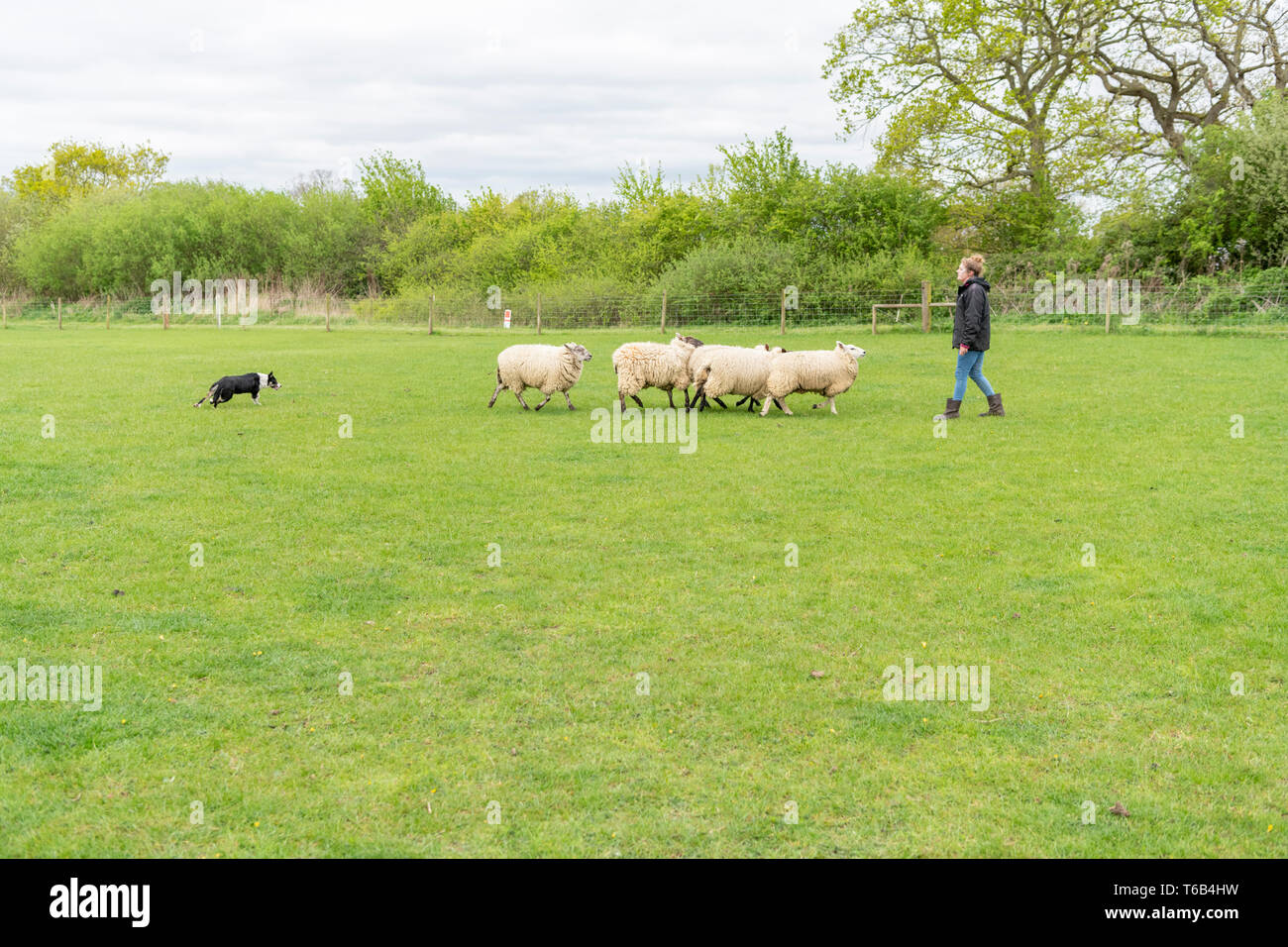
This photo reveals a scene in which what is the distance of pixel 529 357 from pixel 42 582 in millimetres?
9581

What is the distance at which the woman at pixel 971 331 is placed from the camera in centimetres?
1484

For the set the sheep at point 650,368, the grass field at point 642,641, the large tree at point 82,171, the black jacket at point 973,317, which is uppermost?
the large tree at point 82,171

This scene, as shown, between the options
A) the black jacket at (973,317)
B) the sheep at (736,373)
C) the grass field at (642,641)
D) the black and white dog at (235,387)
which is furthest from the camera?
the black and white dog at (235,387)

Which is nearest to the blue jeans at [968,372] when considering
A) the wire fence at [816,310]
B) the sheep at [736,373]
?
the sheep at [736,373]

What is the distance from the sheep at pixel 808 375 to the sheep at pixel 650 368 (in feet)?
4.45

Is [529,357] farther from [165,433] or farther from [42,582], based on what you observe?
[42,582]

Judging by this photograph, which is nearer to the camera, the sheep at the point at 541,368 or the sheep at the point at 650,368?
the sheep at the point at 650,368

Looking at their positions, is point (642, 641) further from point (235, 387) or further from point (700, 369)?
point (235, 387)

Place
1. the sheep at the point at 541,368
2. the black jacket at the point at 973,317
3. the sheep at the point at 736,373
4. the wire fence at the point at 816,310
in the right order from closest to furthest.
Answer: the black jacket at the point at 973,317 < the sheep at the point at 736,373 < the sheep at the point at 541,368 < the wire fence at the point at 816,310

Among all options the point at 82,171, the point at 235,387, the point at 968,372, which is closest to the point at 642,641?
the point at 968,372

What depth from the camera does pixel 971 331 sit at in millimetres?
14844

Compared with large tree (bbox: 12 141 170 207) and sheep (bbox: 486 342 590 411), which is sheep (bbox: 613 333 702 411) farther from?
large tree (bbox: 12 141 170 207)

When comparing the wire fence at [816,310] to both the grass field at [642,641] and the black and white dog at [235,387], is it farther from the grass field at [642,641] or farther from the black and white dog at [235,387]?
the black and white dog at [235,387]
